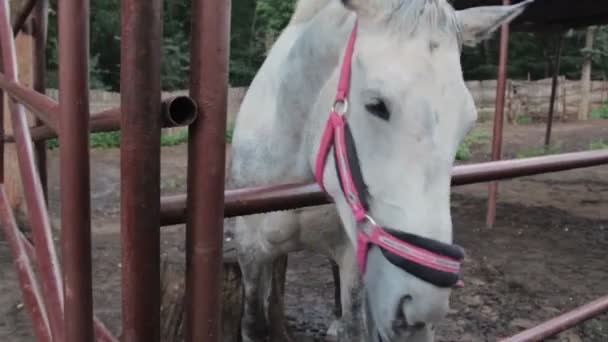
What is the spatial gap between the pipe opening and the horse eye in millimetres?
526

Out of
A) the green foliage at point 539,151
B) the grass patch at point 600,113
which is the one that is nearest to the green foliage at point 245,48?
the grass patch at point 600,113

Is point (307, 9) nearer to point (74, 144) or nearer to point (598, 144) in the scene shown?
point (74, 144)

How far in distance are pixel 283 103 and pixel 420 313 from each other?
1.01m

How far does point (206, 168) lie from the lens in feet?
2.69

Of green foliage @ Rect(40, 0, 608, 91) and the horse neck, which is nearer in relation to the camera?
the horse neck

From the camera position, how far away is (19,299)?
11.3ft

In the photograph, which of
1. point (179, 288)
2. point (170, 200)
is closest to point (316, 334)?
point (179, 288)

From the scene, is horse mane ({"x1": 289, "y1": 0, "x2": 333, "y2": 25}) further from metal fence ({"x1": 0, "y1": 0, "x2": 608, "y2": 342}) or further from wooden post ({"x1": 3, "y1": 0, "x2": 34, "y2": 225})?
Result: wooden post ({"x1": 3, "y1": 0, "x2": 34, "y2": 225})

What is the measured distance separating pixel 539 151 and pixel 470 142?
161cm

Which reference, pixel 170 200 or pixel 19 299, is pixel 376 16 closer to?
pixel 170 200

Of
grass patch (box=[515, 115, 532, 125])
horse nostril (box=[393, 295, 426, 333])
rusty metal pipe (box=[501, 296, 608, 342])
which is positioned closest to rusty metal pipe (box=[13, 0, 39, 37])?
horse nostril (box=[393, 295, 426, 333])

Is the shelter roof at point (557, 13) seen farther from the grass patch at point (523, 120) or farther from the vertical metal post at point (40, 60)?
the grass patch at point (523, 120)

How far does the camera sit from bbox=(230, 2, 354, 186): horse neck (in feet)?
5.21

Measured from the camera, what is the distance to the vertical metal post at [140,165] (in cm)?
74
